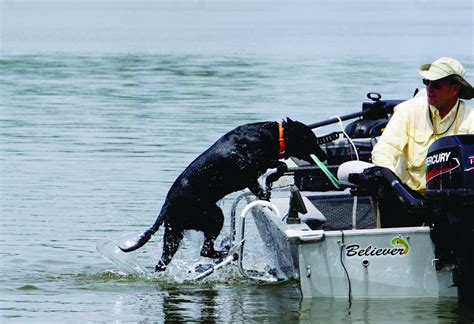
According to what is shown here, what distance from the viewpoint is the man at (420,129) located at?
8165 millimetres

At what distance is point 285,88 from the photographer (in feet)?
79.5

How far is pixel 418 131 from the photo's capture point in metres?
8.27

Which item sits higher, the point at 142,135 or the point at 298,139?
the point at 142,135

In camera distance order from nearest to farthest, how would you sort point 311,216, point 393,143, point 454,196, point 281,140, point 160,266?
point 454,196, point 393,143, point 311,216, point 281,140, point 160,266

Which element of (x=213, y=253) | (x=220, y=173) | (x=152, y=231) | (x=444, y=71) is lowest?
(x=213, y=253)

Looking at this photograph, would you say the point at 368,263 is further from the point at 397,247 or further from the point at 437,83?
the point at 437,83

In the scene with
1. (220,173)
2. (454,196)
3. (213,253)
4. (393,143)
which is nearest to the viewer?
(454,196)

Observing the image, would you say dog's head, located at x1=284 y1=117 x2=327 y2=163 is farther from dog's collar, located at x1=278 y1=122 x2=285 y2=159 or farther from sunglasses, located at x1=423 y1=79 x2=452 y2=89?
sunglasses, located at x1=423 y1=79 x2=452 y2=89

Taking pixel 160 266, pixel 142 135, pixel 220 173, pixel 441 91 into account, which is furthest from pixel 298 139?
pixel 142 135

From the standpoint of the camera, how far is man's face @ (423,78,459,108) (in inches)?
318

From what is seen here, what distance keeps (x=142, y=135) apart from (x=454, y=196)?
34.3ft

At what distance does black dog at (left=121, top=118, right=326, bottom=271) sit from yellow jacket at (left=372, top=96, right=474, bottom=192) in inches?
42.4

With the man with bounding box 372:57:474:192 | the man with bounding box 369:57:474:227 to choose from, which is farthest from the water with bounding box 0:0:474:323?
the man with bounding box 372:57:474:192

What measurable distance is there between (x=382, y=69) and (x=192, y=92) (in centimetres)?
544
